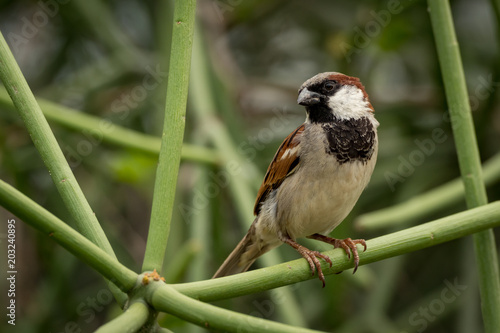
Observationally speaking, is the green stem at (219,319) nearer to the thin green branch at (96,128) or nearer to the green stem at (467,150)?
the green stem at (467,150)

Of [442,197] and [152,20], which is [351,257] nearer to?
[442,197]

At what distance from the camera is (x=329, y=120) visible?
1.89 m

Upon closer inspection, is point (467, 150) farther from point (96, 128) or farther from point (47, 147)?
point (96, 128)

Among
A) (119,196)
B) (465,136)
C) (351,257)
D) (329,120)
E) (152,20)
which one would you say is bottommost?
(351,257)

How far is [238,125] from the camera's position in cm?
281

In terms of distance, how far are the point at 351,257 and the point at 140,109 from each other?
1.87m

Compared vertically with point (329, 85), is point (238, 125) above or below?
above

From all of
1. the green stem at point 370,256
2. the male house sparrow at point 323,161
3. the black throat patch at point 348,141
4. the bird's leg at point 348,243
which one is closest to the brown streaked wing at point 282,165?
the male house sparrow at point 323,161

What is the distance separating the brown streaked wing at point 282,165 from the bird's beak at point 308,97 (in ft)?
0.51

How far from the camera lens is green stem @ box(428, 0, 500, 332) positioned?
136cm

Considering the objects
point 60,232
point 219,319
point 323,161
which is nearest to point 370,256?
point 219,319

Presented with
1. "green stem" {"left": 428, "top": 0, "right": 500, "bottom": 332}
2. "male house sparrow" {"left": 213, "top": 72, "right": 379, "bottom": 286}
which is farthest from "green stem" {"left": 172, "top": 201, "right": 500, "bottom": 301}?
"male house sparrow" {"left": 213, "top": 72, "right": 379, "bottom": 286}

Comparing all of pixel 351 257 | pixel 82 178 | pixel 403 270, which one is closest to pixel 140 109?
pixel 82 178

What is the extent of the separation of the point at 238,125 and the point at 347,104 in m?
0.99
